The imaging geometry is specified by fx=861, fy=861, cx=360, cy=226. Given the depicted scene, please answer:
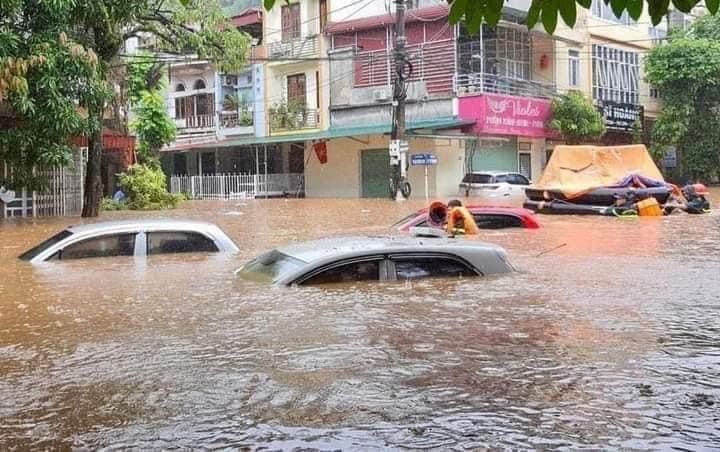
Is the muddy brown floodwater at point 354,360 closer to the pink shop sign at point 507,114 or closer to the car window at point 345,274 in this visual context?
the car window at point 345,274

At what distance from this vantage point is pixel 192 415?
4.80 m

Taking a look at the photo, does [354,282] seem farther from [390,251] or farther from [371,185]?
[371,185]

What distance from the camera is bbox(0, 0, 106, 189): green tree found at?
17438 mm

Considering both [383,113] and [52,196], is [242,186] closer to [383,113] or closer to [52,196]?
[383,113]

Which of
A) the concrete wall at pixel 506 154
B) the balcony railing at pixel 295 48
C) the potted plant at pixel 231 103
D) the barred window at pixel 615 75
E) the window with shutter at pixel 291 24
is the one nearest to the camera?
the concrete wall at pixel 506 154

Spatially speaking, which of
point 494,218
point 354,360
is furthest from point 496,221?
point 354,360

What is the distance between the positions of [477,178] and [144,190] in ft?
42.9

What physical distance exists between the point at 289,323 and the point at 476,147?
93.9ft

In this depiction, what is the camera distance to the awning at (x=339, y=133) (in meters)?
32.9

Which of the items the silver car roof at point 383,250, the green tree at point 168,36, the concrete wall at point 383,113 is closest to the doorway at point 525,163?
the concrete wall at point 383,113

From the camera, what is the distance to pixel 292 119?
1558 inches

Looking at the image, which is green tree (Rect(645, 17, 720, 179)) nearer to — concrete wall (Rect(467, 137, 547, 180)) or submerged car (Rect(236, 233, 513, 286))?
concrete wall (Rect(467, 137, 547, 180))

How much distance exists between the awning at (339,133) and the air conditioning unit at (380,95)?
108cm

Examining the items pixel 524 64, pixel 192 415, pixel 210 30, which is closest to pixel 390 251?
pixel 192 415
